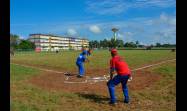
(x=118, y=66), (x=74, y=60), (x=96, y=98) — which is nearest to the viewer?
(x=118, y=66)

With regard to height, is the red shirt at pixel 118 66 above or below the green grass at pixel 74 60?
above

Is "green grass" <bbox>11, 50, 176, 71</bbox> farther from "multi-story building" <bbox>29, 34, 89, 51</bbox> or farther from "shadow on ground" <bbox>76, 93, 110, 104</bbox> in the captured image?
"multi-story building" <bbox>29, 34, 89, 51</bbox>

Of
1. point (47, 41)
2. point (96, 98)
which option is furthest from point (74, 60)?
point (47, 41)

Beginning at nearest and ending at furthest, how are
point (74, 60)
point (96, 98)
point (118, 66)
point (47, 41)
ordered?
point (118, 66) → point (96, 98) → point (74, 60) → point (47, 41)

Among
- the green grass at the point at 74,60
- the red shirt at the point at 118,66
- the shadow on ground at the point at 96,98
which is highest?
the red shirt at the point at 118,66

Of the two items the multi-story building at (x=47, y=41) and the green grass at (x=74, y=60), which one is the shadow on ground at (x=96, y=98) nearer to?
the green grass at (x=74, y=60)

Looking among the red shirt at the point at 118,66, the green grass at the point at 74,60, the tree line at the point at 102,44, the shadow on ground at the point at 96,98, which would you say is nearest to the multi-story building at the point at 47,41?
the tree line at the point at 102,44

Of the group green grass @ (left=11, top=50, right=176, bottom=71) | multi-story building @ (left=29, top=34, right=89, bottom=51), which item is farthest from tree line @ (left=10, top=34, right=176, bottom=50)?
green grass @ (left=11, top=50, right=176, bottom=71)

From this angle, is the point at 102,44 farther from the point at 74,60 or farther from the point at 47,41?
the point at 74,60
